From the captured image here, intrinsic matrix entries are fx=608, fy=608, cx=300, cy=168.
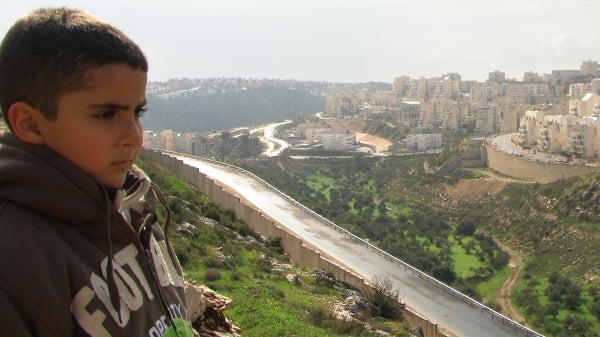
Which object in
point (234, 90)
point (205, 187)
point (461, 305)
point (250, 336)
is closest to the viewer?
point (250, 336)

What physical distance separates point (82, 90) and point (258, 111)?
12371cm

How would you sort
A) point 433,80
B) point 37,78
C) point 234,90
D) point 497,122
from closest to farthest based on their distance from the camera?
point 37,78
point 497,122
point 433,80
point 234,90

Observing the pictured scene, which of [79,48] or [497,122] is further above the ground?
[79,48]

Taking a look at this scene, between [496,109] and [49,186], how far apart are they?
67.7 m

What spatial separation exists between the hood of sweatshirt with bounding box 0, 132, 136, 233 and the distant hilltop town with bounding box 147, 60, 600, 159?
42.1m

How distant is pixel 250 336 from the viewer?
5.97m

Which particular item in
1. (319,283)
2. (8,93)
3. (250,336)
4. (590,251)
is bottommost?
(590,251)

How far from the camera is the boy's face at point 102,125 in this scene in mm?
1026

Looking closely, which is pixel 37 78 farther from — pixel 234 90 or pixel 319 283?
pixel 234 90

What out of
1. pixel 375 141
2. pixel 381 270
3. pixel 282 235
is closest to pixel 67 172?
pixel 282 235

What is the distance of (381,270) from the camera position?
17.6m

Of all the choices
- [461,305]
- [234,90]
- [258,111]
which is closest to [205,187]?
[461,305]

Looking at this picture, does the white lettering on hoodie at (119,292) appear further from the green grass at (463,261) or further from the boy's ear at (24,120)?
the green grass at (463,261)

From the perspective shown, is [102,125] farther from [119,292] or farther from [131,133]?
[119,292]
